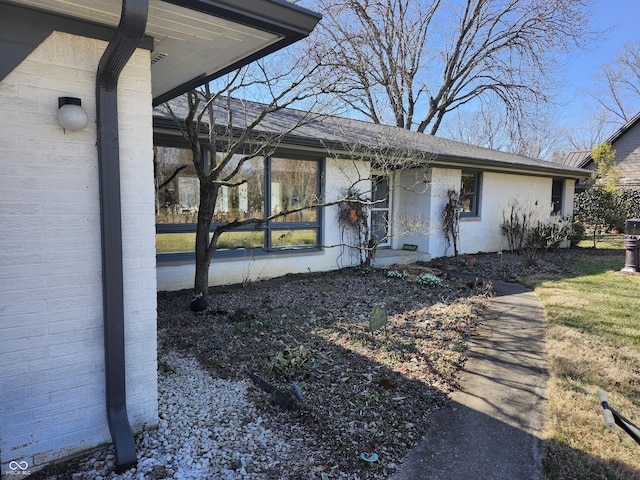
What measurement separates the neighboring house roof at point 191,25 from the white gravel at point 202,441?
2.40m

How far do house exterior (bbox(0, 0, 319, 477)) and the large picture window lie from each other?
12.6 feet

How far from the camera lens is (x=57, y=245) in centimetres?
231

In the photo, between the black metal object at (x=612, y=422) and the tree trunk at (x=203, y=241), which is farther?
the tree trunk at (x=203, y=241)

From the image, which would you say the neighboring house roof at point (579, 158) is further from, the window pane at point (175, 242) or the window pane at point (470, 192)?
the window pane at point (175, 242)

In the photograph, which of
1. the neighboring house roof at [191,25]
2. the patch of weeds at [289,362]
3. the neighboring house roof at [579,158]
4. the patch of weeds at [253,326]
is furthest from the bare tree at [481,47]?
the neighboring house roof at [191,25]

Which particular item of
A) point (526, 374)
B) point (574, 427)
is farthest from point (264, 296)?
point (574, 427)

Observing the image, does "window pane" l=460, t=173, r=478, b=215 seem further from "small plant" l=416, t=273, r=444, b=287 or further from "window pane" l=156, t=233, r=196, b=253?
"window pane" l=156, t=233, r=196, b=253

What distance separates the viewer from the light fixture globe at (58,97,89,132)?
2.21m

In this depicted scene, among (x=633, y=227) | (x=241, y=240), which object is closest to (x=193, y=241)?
(x=241, y=240)

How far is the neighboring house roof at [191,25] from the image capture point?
211 centimetres

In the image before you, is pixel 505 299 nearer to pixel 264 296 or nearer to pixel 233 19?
pixel 264 296

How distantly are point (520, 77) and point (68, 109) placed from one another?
75.0 ft

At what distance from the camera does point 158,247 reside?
6750 mm

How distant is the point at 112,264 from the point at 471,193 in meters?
11.1
